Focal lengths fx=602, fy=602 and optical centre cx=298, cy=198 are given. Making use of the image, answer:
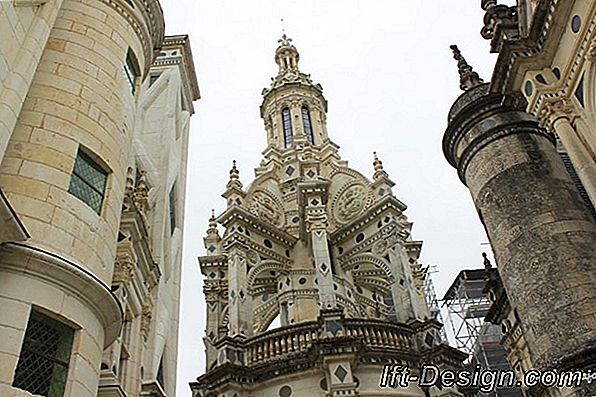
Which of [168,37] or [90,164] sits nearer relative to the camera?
[90,164]

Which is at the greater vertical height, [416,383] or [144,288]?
[144,288]

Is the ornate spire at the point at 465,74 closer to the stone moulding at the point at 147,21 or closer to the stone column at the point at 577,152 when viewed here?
the stone column at the point at 577,152

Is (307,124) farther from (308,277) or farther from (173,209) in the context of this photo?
(173,209)

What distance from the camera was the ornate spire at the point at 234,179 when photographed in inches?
1115

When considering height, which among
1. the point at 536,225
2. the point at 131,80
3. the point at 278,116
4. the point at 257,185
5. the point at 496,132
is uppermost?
the point at 278,116

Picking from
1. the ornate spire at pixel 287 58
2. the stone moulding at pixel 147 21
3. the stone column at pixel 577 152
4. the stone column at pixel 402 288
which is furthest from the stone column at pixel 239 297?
the ornate spire at pixel 287 58

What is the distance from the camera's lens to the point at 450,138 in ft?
47.8

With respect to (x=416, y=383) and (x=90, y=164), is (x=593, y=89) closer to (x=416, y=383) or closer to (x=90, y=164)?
(x=90, y=164)

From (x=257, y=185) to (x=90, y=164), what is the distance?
1944 cm

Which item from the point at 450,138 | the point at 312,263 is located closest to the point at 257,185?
the point at 312,263

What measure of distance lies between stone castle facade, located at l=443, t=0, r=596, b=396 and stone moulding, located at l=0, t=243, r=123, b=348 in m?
7.88

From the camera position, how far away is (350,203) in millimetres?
30516

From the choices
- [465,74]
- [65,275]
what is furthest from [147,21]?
[65,275]

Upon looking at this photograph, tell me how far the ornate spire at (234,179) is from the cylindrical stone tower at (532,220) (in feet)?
49.1
